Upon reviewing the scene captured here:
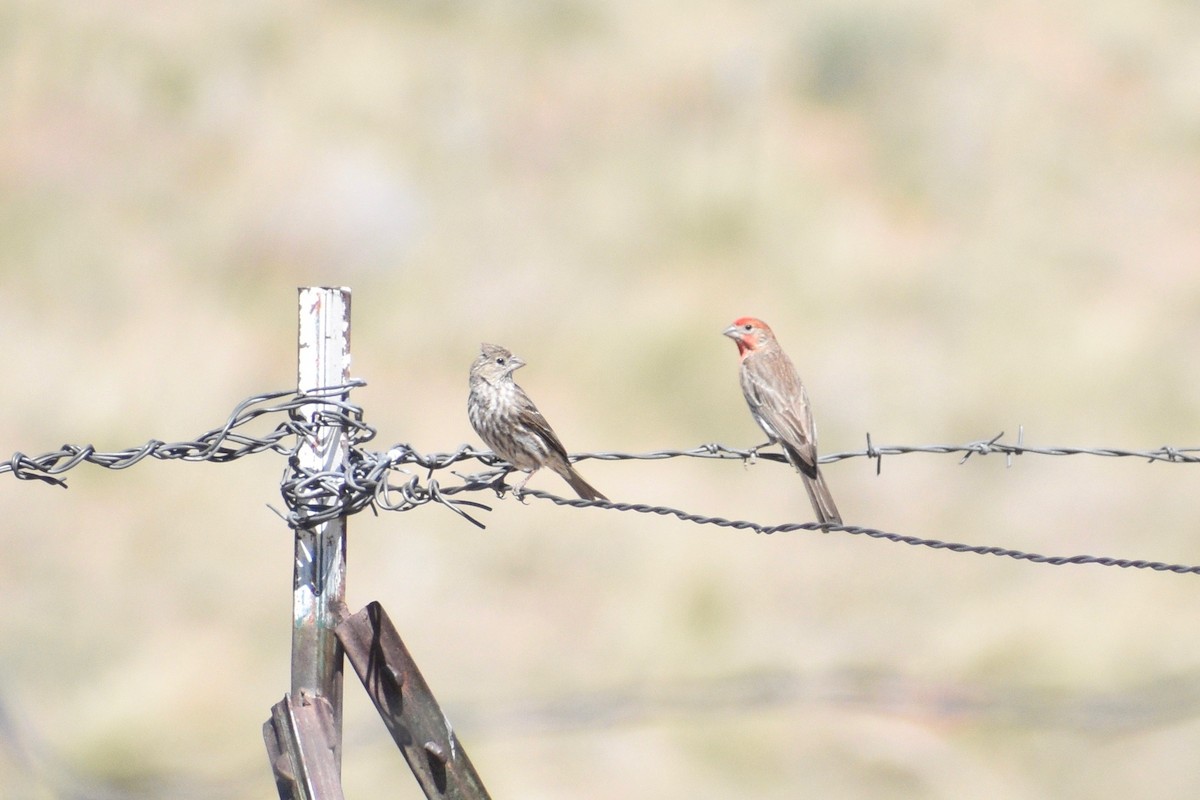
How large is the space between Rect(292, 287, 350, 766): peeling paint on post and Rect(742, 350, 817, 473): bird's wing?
12.8 ft

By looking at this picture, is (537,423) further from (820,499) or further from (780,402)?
(780,402)

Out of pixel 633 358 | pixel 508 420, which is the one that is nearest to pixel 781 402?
pixel 508 420

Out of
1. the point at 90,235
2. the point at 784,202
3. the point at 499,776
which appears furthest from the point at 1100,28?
the point at 499,776

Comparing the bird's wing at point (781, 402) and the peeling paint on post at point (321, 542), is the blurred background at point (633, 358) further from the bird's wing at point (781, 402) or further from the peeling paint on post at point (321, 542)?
the bird's wing at point (781, 402)

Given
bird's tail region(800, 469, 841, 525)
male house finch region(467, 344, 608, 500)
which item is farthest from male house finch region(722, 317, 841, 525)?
male house finch region(467, 344, 608, 500)

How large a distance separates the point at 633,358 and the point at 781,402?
983 centimetres

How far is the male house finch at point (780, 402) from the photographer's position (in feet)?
26.3

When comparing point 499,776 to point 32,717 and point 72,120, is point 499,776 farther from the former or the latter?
point 72,120

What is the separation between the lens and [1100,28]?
88.7 feet

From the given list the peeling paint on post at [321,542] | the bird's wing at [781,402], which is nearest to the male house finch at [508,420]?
the bird's wing at [781,402]

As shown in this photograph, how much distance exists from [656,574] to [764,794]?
3.02 meters

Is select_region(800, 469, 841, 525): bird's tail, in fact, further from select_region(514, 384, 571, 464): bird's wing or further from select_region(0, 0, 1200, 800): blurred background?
select_region(0, 0, 1200, 800): blurred background

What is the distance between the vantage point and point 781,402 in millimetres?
8836

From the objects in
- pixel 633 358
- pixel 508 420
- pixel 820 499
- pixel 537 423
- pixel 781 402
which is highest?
pixel 633 358
